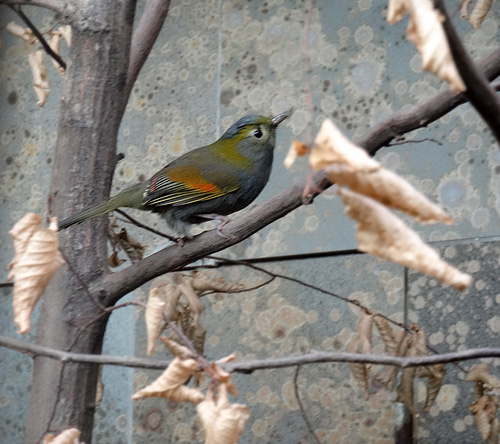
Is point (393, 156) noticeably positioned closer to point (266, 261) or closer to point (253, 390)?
point (266, 261)

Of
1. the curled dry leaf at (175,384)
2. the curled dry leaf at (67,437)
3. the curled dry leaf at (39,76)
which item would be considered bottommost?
the curled dry leaf at (67,437)

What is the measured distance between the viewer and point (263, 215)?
178 centimetres

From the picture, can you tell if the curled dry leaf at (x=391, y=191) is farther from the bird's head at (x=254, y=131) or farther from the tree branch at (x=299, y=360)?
the bird's head at (x=254, y=131)

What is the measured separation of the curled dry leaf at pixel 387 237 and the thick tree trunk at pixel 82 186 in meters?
1.02

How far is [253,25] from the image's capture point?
2.91 metres

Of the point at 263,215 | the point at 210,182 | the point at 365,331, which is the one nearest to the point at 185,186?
the point at 210,182

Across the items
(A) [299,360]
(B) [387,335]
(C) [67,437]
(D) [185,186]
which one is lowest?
(C) [67,437]

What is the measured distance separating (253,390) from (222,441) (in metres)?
1.54

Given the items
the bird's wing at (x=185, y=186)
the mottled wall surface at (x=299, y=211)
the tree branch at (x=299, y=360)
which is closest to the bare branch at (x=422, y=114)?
the tree branch at (x=299, y=360)

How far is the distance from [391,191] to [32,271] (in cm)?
66

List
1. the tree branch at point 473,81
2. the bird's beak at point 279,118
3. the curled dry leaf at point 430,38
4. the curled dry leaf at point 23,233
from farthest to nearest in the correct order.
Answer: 1. the bird's beak at point 279,118
2. the curled dry leaf at point 23,233
3. the tree branch at point 473,81
4. the curled dry leaf at point 430,38

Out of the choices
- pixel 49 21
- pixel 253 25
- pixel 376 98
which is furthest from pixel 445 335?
pixel 49 21

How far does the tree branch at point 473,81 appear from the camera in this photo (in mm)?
1034

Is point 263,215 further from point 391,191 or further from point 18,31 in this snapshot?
point 18,31
